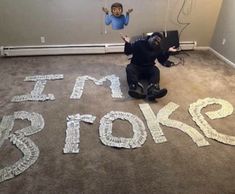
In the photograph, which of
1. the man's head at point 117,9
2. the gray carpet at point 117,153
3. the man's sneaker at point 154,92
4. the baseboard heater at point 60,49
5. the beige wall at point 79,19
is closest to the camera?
the gray carpet at point 117,153

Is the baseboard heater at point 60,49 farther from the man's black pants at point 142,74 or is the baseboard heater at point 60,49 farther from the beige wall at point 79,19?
the man's black pants at point 142,74

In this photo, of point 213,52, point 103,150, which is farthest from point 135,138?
point 213,52

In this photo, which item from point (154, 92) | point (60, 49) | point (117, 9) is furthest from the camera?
point (60, 49)

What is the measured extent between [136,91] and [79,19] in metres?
1.70

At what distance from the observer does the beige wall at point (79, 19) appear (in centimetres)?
349

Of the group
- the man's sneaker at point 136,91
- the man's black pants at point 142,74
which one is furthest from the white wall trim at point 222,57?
the man's sneaker at point 136,91

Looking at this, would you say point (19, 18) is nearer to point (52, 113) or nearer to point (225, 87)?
point (52, 113)

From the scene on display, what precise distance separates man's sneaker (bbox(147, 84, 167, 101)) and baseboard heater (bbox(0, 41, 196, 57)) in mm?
1428

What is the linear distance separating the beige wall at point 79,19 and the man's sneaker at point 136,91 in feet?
4.54

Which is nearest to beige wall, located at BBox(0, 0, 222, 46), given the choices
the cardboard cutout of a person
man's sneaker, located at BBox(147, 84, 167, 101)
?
the cardboard cutout of a person

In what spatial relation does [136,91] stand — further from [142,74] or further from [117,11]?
[117,11]

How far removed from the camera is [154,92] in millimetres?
2576

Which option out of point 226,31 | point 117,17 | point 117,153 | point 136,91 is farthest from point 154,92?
point 226,31

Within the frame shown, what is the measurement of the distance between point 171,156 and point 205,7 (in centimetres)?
284
